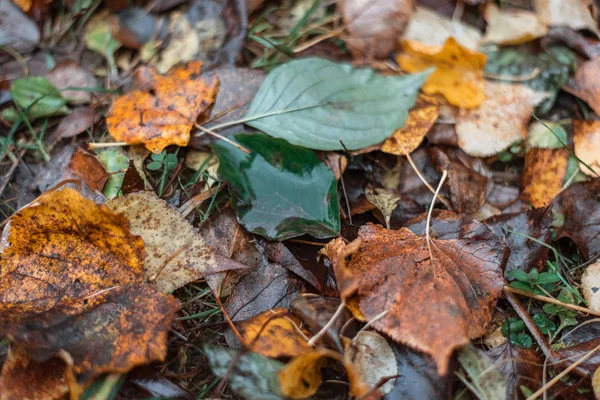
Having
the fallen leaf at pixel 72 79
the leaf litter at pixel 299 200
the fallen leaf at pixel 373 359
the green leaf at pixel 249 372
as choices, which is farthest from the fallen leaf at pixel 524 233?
the fallen leaf at pixel 72 79

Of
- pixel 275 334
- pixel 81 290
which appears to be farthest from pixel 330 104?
pixel 81 290

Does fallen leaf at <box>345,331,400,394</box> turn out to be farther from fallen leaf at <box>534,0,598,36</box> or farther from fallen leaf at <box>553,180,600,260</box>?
fallen leaf at <box>534,0,598,36</box>

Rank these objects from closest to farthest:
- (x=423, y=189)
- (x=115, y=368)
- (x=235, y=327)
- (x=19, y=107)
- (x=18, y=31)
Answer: (x=115, y=368) < (x=235, y=327) < (x=423, y=189) < (x=19, y=107) < (x=18, y=31)

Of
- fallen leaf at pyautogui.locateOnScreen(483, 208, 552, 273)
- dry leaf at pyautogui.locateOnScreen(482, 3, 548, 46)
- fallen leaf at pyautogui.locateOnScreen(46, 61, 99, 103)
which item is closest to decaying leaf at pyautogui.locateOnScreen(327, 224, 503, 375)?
fallen leaf at pyautogui.locateOnScreen(483, 208, 552, 273)

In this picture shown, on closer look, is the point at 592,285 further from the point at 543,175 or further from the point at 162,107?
the point at 162,107

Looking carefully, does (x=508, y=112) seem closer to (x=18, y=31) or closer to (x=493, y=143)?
(x=493, y=143)

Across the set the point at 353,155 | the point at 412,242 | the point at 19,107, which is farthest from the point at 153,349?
the point at 19,107

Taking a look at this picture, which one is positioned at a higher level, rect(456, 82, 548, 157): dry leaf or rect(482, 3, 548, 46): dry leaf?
rect(482, 3, 548, 46): dry leaf

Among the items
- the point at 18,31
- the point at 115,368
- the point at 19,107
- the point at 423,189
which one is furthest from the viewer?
the point at 18,31
